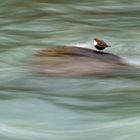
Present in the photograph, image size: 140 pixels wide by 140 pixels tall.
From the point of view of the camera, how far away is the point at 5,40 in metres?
7.80

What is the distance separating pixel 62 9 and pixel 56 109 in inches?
143

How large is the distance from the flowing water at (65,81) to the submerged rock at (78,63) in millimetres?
115

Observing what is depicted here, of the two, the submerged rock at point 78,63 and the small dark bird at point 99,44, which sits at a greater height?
the small dark bird at point 99,44

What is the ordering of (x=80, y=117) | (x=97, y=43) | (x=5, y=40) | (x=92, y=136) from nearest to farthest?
(x=92, y=136) < (x=80, y=117) < (x=97, y=43) < (x=5, y=40)

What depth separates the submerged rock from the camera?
6414mm

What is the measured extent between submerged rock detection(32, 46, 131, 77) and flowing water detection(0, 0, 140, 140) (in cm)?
11

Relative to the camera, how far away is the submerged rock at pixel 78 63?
6414mm

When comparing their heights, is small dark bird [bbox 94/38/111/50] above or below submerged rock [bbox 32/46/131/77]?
above

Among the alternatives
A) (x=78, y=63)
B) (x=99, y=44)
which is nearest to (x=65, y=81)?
(x=78, y=63)

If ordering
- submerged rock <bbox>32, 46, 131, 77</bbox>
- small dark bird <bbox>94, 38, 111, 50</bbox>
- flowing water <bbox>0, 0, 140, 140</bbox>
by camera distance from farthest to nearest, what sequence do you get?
small dark bird <bbox>94, 38, 111, 50</bbox>
submerged rock <bbox>32, 46, 131, 77</bbox>
flowing water <bbox>0, 0, 140, 140</bbox>

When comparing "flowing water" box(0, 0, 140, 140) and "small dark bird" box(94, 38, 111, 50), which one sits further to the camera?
"small dark bird" box(94, 38, 111, 50)

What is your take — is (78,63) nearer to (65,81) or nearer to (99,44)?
(65,81)

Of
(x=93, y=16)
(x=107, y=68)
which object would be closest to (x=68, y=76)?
(x=107, y=68)

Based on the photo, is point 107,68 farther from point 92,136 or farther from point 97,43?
point 92,136
